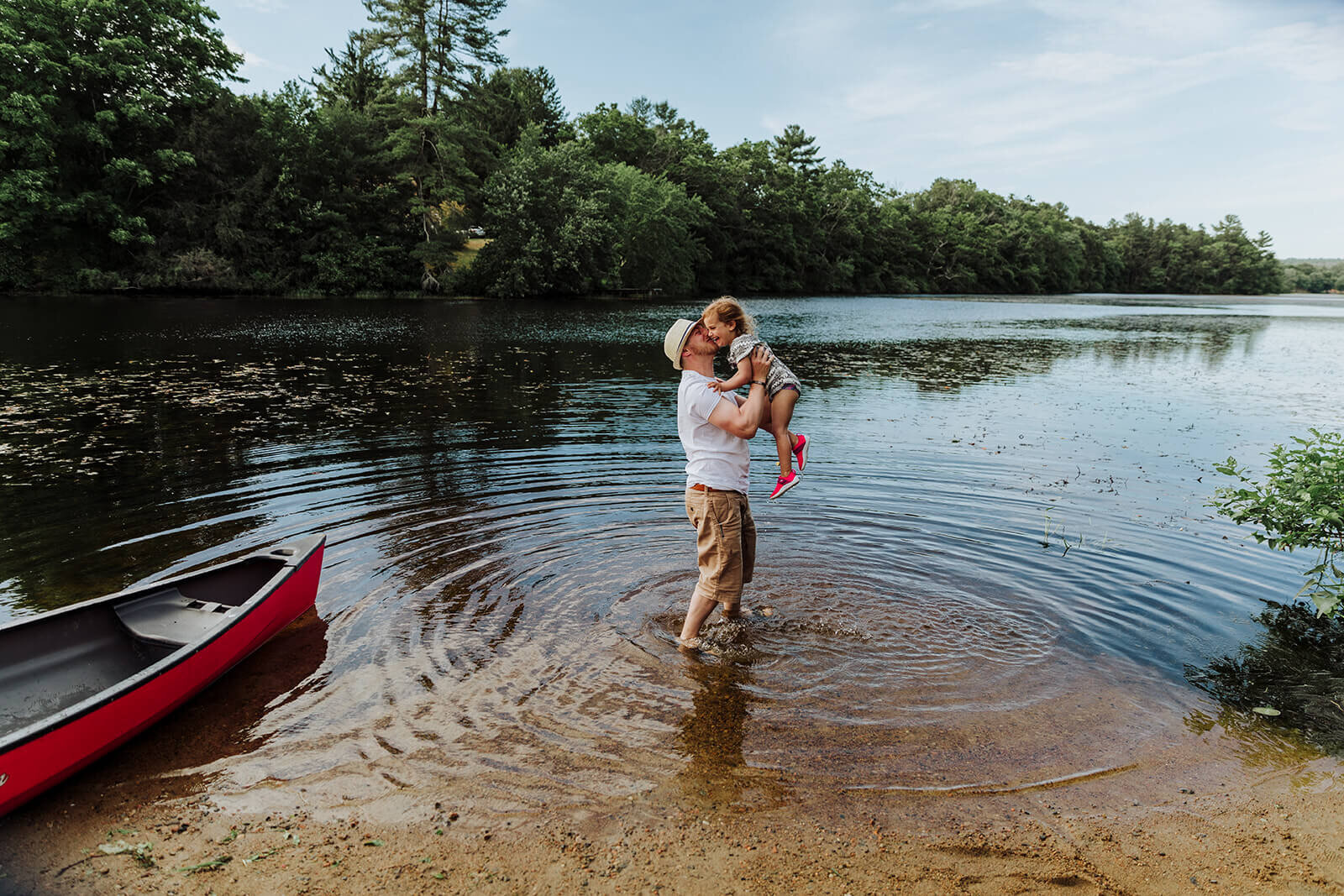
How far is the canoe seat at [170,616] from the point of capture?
4984 mm

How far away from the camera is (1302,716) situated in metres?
4.88

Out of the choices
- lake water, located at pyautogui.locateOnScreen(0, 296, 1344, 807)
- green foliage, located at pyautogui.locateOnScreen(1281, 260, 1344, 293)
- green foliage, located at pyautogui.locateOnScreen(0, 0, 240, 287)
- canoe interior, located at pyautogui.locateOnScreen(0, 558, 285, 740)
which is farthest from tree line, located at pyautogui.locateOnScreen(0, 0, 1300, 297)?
green foliage, located at pyautogui.locateOnScreen(1281, 260, 1344, 293)

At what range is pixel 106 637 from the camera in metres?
4.92

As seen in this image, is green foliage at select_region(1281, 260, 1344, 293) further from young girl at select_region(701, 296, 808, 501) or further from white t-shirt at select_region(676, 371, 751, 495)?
white t-shirt at select_region(676, 371, 751, 495)

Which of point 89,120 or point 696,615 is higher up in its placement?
point 89,120

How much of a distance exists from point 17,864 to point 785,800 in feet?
11.9

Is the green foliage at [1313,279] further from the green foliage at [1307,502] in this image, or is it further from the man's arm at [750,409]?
the man's arm at [750,409]

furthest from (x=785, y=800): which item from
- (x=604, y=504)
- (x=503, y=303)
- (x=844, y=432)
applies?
(x=503, y=303)

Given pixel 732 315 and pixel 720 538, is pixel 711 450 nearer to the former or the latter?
pixel 720 538

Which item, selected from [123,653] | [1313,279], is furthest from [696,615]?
[1313,279]

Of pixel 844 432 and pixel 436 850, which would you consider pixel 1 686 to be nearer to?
pixel 436 850

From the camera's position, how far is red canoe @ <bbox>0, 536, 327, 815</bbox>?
3.68 meters

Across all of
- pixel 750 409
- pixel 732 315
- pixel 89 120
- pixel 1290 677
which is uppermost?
pixel 89 120

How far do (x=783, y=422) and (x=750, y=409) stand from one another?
0.31 meters
